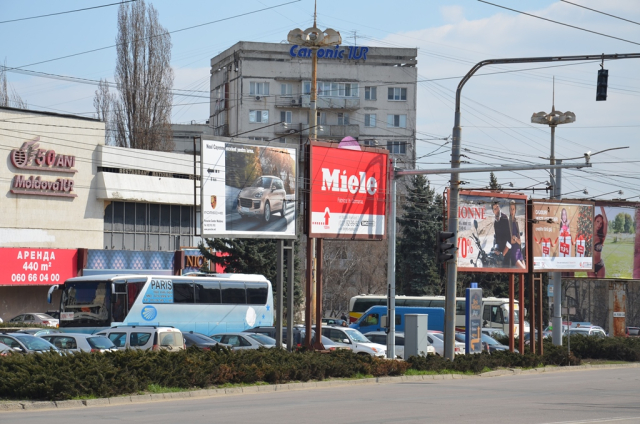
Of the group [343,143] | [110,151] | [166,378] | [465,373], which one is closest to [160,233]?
[110,151]

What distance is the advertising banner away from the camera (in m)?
29.8

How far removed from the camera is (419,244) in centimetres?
6812

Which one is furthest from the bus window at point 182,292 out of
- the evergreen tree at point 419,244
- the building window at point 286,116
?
the building window at point 286,116

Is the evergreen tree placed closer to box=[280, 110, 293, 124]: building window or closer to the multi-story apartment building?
the multi-story apartment building

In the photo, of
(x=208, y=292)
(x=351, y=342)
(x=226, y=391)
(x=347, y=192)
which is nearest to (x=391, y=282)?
(x=347, y=192)

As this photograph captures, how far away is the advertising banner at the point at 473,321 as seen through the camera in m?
29.8

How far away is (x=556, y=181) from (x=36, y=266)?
2925 cm

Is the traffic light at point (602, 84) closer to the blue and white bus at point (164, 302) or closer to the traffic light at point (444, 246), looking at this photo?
the traffic light at point (444, 246)

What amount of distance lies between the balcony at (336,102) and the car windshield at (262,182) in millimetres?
59514

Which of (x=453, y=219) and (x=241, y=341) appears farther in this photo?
(x=453, y=219)

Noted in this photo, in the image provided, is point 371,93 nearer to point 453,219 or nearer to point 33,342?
point 453,219

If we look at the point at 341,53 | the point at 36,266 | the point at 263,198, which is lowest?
the point at 36,266

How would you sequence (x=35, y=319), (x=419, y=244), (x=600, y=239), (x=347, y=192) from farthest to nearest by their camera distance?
(x=419, y=244) < (x=600, y=239) < (x=35, y=319) < (x=347, y=192)

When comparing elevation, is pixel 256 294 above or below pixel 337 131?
below
